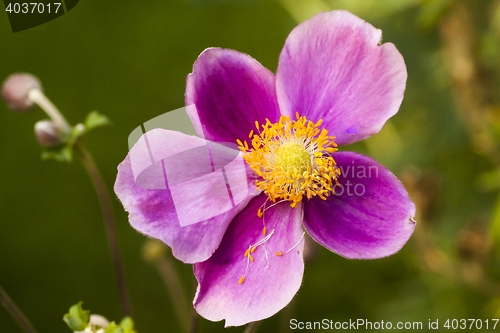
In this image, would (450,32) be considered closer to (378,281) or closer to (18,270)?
(378,281)

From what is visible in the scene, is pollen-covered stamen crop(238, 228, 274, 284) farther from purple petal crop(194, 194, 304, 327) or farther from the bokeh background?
the bokeh background

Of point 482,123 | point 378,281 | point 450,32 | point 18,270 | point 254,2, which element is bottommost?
point 378,281

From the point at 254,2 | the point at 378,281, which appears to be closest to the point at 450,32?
the point at 254,2

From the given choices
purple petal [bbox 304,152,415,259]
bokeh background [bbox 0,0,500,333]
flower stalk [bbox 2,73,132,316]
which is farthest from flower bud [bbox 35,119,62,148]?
bokeh background [bbox 0,0,500,333]

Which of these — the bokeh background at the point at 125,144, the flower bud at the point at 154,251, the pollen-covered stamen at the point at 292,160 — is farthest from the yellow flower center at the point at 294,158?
the bokeh background at the point at 125,144

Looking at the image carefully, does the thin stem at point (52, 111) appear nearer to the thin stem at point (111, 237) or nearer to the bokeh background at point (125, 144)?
the thin stem at point (111, 237)

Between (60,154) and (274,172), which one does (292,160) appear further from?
(60,154)
